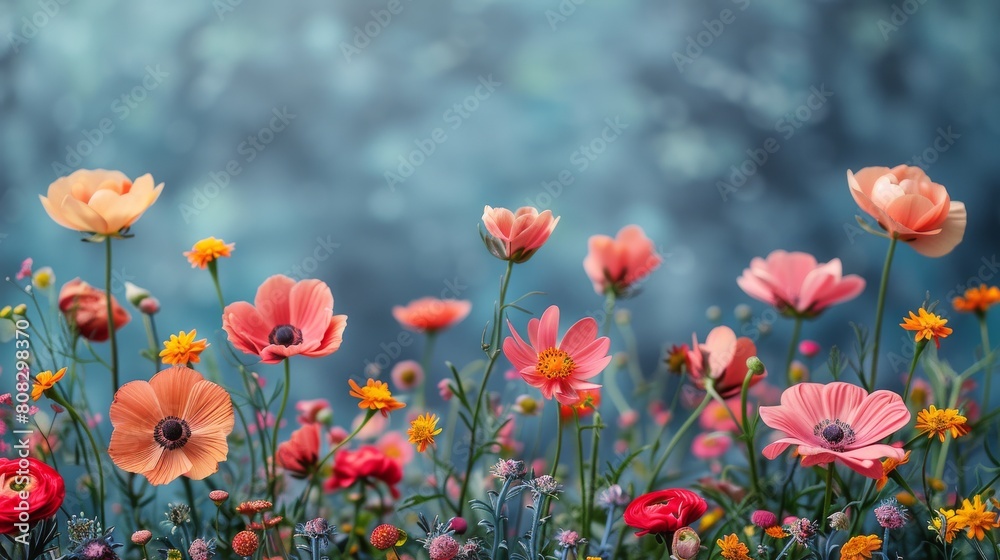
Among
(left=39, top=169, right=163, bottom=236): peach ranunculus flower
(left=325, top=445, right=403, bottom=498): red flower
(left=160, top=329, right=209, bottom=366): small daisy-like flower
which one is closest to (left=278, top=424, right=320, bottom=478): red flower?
(left=325, top=445, right=403, bottom=498): red flower

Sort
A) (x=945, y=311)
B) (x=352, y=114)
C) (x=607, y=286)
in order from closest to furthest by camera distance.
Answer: (x=607, y=286) → (x=945, y=311) → (x=352, y=114)

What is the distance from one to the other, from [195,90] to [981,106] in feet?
4.13

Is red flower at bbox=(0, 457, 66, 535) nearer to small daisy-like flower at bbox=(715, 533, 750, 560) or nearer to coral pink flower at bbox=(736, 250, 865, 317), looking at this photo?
small daisy-like flower at bbox=(715, 533, 750, 560)

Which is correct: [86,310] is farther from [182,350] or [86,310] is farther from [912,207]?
[912,207]

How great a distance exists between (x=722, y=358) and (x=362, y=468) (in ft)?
1.20

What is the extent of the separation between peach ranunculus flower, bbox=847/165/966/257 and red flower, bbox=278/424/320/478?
0.54 m

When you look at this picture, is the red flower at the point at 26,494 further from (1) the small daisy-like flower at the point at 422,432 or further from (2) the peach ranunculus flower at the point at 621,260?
(2) the peach ranunculus flower at the point at 621,260

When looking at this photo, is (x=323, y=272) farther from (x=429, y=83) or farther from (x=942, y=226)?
(x=942, y=226)

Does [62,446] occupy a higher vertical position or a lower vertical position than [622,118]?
lower

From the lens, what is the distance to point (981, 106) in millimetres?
1229

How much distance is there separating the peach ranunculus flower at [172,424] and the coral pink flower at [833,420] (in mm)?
427

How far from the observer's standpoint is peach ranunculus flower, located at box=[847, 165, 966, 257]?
2.20ft

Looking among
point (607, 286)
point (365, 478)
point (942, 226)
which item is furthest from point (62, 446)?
point (942, 226)

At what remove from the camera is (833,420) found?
631 mm
